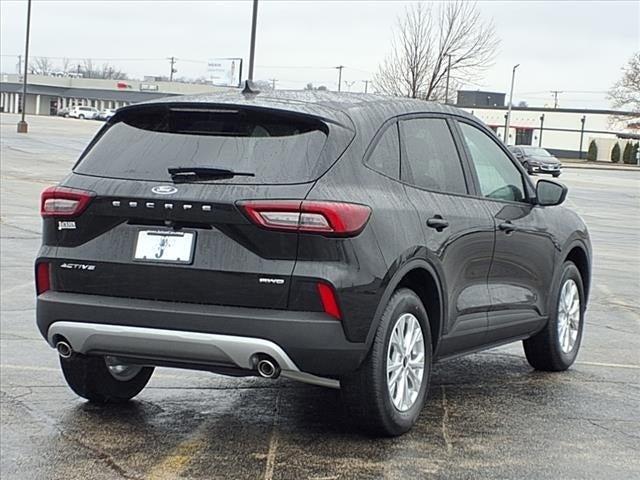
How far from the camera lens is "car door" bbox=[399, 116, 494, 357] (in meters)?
6.03

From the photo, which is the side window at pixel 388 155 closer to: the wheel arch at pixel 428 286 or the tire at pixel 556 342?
the wheel arch at pixel 428 286

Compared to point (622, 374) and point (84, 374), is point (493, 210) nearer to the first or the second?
point (622, 374)

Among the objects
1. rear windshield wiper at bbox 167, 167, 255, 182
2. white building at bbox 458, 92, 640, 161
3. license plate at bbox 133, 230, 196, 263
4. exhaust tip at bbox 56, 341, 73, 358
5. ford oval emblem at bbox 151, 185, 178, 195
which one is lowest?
exhaust tip at bbox 56, 341, 73, 358

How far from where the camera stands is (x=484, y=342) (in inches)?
264

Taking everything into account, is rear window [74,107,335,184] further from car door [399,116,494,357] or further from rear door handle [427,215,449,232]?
rear door handle [427,215,449,232]

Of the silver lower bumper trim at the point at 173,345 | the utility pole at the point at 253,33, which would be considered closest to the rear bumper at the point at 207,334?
the silver lower bumper trim at the point at 173,345

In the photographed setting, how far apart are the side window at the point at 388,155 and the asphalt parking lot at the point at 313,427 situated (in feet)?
4.55

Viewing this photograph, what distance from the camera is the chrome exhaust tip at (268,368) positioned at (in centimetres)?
522

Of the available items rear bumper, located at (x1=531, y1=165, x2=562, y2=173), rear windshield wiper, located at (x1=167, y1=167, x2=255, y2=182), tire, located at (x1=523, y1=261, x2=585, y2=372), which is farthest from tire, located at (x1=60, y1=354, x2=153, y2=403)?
rear bumper, located at (x1=531, y1=165, x2=562, y2=173)

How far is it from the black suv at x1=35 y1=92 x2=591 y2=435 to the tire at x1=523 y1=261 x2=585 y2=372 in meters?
1.40

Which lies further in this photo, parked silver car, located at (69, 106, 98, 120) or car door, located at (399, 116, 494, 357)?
parked silver car, located at (69, 106, 98, 120)

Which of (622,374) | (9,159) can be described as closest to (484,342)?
(622,374)

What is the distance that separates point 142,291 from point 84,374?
106cm

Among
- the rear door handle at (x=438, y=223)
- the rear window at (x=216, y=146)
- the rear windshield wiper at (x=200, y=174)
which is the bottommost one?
the rear door handle at (x=438, y=223)
